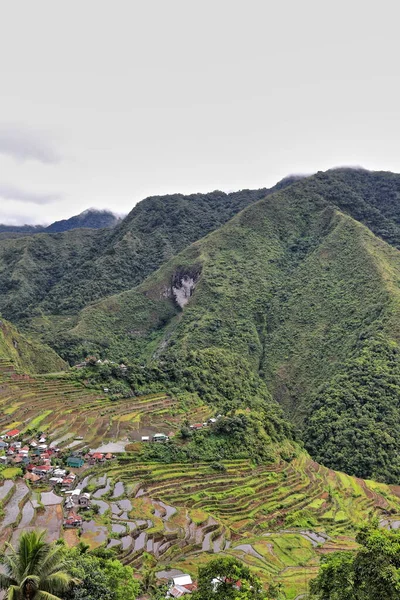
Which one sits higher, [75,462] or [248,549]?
[75,462]

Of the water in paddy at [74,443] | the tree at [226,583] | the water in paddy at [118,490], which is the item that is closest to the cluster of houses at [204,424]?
the water in paddy at [74,443]

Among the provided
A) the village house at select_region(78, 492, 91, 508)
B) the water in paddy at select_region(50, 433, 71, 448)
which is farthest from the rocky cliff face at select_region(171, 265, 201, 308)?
the village house at select_region(78, 492, 91, 508)

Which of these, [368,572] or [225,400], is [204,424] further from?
[368,572]

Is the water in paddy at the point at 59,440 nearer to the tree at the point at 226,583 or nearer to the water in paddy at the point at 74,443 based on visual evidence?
the water in paddy at the point at 74,443

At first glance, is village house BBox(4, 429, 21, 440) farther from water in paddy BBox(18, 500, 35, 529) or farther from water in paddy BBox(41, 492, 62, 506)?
water in paddy BBox(18, 500, 35, 529)

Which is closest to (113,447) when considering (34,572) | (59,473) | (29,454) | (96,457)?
(96,457)

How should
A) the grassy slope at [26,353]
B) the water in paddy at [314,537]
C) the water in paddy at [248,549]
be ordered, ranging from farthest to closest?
the grassy slope at [26,353]
the water in paddy at [314,537]
the water in paddy at [248,549]
